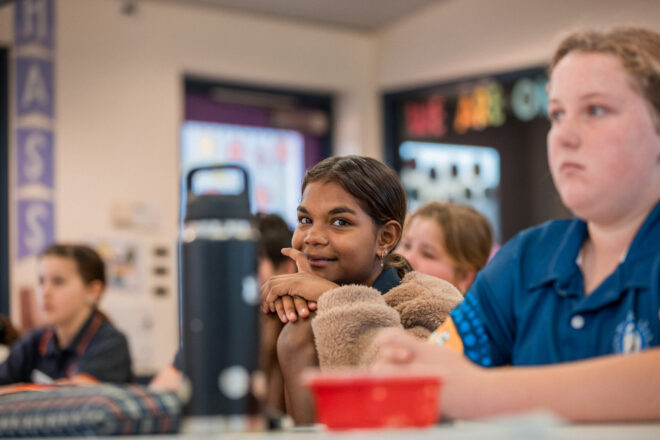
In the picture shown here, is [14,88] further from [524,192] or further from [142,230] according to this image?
[524,192]

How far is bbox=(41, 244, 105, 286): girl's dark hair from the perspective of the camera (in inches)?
121

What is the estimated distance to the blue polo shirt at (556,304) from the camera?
2.91ft

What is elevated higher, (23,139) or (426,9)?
(426,9)

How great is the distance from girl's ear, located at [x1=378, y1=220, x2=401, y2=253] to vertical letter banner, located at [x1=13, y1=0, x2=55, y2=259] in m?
2.88

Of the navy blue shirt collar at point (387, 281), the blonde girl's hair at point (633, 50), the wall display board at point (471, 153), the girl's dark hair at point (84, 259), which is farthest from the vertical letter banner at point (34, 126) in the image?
the blonde girl's hair at point (633, 50)

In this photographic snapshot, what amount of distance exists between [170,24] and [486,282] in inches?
147

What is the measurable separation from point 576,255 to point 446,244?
137 centimetres

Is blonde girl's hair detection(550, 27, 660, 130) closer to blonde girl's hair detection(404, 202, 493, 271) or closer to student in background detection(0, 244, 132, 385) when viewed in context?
blonde girl's hair detection(404, 202, 493, 271)

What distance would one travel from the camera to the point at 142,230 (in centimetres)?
425

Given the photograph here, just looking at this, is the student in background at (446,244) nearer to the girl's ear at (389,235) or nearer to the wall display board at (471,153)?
the girl's ear at (389,235)

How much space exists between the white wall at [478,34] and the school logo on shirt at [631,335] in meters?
2.97

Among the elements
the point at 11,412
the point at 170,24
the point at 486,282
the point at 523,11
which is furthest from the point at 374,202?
the point at 170,24

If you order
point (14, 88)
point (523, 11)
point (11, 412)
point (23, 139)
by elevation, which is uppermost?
point (523, 11)

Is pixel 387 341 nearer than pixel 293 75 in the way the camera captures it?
Yes
